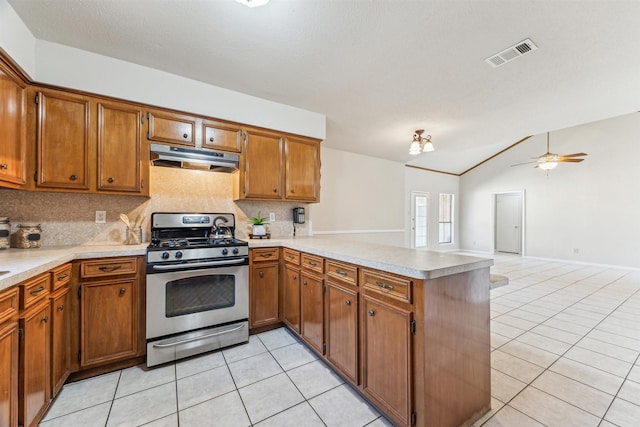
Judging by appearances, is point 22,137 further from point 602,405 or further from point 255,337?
point 602,405

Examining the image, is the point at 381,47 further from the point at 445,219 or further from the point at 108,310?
the point at 445,219

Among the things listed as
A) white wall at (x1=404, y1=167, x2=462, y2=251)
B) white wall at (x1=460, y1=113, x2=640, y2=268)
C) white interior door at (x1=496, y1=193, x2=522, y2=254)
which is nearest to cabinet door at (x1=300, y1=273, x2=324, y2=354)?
white wall at (x1=404, y1=167, x2=462, y2=251)

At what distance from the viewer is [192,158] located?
8.34 ft

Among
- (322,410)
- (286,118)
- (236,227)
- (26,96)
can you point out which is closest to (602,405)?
(322,410)

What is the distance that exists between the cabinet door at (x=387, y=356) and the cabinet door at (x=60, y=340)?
2009 mm

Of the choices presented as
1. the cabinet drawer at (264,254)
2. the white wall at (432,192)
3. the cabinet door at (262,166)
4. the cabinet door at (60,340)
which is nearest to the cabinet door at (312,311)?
the cabinet drawer at (264,254)

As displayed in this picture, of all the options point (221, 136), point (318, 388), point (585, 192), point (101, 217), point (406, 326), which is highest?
point (221, 136)

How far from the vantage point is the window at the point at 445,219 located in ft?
28.2

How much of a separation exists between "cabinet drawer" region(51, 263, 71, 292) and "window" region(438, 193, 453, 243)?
8679mm

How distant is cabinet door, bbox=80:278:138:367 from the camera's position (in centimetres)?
196

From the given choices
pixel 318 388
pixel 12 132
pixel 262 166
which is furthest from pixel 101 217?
pixel 318 388

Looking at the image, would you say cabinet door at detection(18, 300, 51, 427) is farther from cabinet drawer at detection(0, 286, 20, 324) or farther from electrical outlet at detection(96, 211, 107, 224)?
electrical outlet at detection(96, 211, 107, 224)

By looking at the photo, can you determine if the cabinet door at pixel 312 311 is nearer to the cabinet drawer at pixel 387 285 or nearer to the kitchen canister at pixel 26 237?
the cabinet drawer at pixel 387 285

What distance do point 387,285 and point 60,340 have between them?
2.24m
